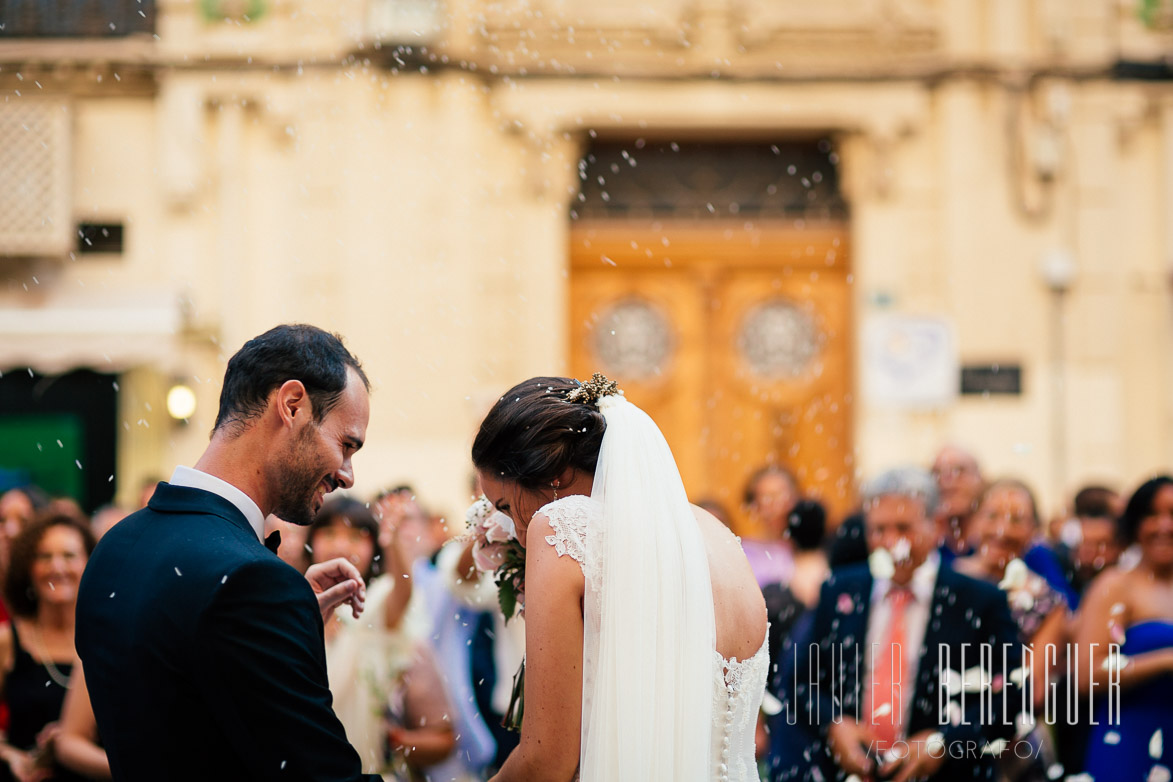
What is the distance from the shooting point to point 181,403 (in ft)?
30.1

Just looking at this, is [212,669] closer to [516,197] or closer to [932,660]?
[932,660]

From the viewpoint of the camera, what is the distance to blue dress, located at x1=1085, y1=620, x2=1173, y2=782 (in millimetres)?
3994

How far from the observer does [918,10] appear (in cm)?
956

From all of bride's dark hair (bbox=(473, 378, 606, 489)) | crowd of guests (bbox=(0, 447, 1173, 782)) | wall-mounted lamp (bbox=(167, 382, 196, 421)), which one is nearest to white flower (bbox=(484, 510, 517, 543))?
bride's dark hair (bbox=(473, 378, 606, 489))

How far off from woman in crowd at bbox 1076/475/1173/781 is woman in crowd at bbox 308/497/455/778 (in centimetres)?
249

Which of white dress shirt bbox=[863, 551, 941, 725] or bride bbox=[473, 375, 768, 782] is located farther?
white dress shirt bbox=[863, 551, 941, 725]

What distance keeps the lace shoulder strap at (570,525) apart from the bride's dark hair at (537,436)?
11 cm

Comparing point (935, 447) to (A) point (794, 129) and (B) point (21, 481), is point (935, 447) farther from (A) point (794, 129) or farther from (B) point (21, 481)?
(B) point (21, 481)

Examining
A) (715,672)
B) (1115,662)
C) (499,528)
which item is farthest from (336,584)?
(1115,662)

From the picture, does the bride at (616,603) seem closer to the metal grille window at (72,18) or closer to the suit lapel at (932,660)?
the suit lapel at (932,660)

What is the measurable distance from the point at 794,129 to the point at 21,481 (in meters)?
7.14

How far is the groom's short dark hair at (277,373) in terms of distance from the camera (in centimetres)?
204

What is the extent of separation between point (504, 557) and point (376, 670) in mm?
2024

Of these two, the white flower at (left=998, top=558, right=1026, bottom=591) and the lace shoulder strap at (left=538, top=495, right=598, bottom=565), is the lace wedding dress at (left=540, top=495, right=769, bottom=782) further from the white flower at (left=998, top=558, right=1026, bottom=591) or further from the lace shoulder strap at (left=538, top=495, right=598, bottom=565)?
the white flower at (left=998, top=558, right=1026, bottom=591)
